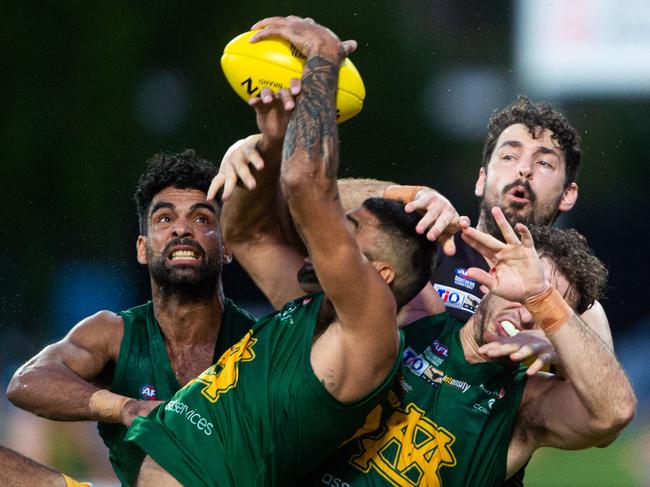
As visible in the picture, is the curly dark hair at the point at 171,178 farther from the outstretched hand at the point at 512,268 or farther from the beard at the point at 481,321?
the outstretched hand at the point at 512,268

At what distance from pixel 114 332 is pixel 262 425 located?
4.86 ft

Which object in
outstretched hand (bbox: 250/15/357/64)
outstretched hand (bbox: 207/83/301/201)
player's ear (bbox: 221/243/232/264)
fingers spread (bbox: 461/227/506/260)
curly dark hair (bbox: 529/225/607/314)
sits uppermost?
outstretched hand (bbox: 250/15/357/64)

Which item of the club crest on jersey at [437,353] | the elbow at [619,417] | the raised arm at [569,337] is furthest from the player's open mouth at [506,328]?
the elbow at [619,417]

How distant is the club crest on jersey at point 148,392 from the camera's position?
520 cm

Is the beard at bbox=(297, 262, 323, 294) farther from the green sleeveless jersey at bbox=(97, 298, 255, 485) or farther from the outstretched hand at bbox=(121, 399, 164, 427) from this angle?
the green sleeveless jersey at bbox=(97, 298, 255, 485)

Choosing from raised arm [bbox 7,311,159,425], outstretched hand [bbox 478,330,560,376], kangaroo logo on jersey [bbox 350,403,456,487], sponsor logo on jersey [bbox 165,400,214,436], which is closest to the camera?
sponsor logo on jersey [bbox 165,400,214,436]

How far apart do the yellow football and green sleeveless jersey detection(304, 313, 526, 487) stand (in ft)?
3.33

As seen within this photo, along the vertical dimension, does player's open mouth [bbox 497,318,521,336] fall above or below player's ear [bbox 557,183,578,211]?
above

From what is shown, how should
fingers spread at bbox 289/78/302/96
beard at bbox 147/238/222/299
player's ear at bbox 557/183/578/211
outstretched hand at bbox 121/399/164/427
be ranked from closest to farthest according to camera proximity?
fingers spread at bbox 289/78/302/96, outstretched hand at bbox 121/399/164/427, beard at bbox 147/238/222/299, player's ear at bbox 557/183/578/211

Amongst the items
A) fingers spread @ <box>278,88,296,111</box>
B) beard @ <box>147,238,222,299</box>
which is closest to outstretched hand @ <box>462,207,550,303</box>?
fingers spread @ <box>278,88,296,111</box>

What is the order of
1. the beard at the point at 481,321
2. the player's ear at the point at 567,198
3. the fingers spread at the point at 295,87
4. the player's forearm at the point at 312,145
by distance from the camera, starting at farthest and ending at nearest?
the player's ear at the point at 567,198 → the beard at the point at 481,321 → the fingers spread at the point at 295,87 → the player's forearm at the point at 312,145

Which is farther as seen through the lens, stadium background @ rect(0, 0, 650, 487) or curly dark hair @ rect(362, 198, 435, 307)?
stadium background @ rect(0, 0, 650, 487)

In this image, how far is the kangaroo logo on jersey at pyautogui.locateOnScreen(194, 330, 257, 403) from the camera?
4178mm

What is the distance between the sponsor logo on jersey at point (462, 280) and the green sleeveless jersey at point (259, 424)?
1292 millimetres
